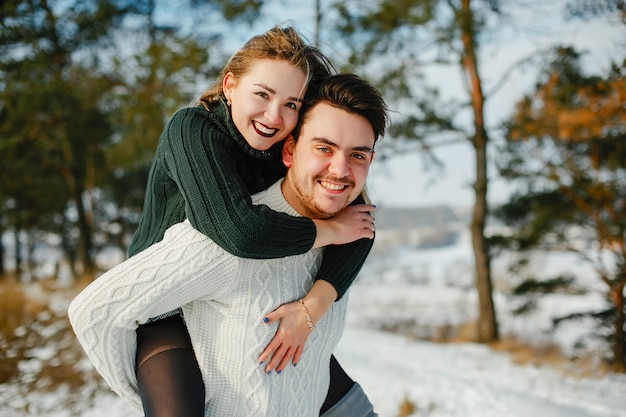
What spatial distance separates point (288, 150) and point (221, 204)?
390 mm

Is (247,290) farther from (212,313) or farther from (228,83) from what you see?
(228,83)

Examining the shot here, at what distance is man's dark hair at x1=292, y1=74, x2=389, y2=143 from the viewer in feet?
4.74

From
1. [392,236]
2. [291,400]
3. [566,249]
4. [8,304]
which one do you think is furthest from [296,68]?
[392,236]

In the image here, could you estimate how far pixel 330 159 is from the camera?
1.43 m

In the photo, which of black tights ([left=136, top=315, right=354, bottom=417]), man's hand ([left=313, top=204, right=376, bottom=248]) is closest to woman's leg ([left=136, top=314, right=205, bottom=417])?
black tights ([left=136, top=315, right=354, bottom=417])

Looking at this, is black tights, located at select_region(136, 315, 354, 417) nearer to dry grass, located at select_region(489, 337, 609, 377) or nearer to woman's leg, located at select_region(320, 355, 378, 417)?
woman's leg, located at select_region(320, 355, 378, 417)

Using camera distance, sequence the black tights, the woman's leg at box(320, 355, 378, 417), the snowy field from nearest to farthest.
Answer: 1. the black tights
2. the woman's leg at box(320, 355, 378, 417)
3. the snowy field

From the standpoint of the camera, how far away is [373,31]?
9.30 metres

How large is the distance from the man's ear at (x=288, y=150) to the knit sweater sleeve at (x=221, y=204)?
8.0 inches

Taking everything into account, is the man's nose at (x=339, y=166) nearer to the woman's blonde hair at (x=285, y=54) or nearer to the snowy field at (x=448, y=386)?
the woman's blonde hair at (x=285, y=54)

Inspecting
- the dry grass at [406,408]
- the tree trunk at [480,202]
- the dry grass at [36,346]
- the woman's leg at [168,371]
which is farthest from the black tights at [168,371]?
the tree trunk at [480,202]

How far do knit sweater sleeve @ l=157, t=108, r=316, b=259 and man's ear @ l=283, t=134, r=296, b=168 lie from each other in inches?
8.0

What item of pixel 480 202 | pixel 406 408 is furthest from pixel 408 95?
pixel 406 408

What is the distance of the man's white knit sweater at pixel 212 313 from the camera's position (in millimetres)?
1297
